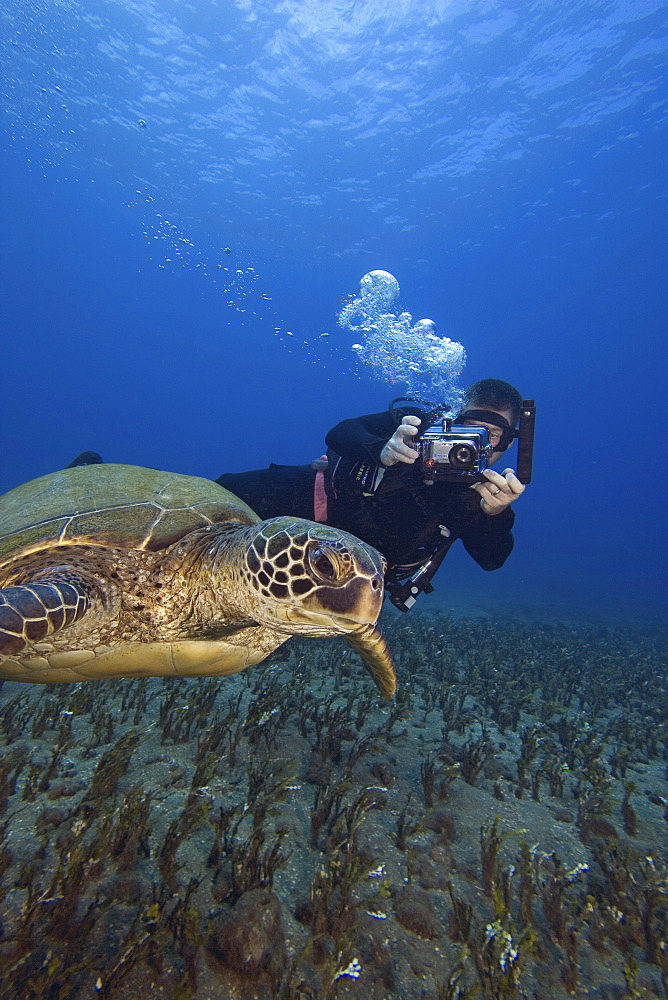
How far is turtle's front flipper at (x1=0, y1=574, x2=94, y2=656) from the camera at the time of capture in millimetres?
2014

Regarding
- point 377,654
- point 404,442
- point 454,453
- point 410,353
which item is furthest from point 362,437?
point 410,353

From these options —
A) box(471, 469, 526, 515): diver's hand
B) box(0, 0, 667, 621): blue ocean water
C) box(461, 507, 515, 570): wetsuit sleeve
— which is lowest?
box(461, 507, 515, 570): wetsuit sleeve

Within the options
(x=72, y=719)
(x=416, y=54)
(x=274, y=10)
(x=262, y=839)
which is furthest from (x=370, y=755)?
(x=274, y=10)

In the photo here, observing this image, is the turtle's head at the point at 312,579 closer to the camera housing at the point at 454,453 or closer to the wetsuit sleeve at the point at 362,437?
the camera housing at the point at 454,453

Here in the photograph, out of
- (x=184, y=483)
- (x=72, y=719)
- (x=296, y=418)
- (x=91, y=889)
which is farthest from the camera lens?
(x=296, y=418)

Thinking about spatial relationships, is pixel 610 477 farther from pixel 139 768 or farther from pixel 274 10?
pixel 139 768

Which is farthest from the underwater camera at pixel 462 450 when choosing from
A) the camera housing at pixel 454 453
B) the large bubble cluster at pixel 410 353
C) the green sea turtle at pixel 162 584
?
the large bubble cluster at pixel 410 353

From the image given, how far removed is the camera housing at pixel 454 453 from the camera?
138 inches

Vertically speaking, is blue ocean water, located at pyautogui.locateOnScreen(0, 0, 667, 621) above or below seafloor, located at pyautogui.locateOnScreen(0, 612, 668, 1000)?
above

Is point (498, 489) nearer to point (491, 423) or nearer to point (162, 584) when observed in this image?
point (491, 423)

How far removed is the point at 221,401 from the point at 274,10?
3797 inches

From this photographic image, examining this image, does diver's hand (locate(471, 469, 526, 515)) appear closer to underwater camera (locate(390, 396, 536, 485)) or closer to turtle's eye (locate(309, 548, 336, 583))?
underwater camera (locate(390, 396, 536, 485))

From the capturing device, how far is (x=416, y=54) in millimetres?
25531

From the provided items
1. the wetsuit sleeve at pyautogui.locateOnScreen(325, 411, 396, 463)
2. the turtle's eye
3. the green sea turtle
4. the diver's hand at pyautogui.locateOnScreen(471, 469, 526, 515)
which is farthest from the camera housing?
the turtle's eye
